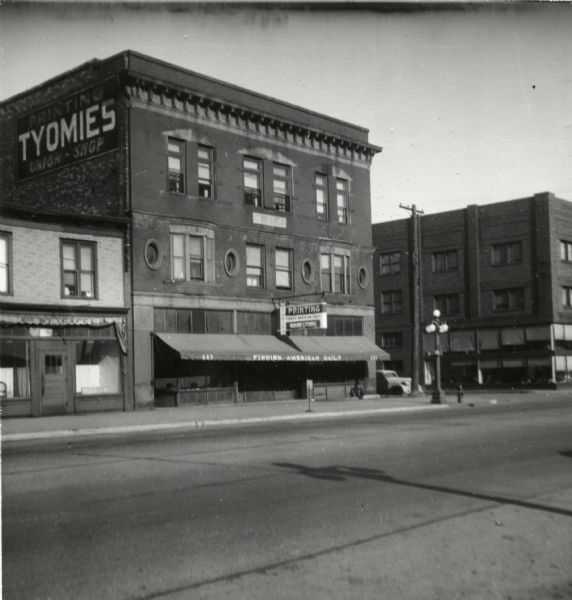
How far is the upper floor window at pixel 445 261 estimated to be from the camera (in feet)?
187

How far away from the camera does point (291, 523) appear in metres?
7.90

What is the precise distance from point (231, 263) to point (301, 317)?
3.82m

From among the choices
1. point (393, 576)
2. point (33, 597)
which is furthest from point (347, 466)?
point (33, 597)

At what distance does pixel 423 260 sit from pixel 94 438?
43855 mm

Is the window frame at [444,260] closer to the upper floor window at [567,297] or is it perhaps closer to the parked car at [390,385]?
the upper floor window at [567,297]

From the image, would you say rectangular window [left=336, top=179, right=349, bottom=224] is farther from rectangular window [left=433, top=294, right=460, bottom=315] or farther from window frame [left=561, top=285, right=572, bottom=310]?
rectangular window [left=433, top=294, right=460, bottom=315]

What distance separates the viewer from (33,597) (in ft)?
18.4

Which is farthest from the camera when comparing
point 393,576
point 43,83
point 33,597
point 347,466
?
point 43,83

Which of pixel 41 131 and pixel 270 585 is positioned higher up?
pixel 41 131

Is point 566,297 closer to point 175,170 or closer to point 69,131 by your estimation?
point 175,170

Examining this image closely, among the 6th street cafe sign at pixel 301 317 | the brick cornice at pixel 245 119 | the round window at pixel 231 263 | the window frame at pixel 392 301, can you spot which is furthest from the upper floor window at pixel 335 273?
the window frame at pixel 392 301

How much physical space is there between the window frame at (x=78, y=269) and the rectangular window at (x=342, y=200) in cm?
1398

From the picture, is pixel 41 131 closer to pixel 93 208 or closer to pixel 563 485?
pixel 93 208

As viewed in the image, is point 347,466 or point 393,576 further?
point 347,466
